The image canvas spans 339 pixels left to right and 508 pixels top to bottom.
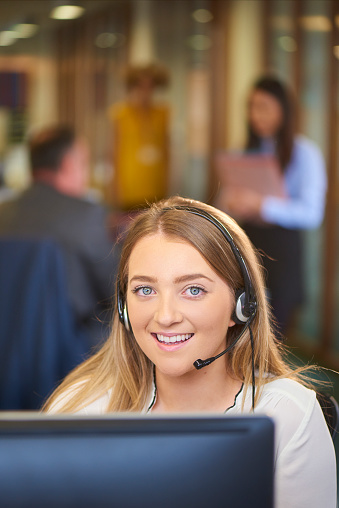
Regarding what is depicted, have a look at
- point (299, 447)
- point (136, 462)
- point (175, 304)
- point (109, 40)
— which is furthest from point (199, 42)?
point (136, 462)

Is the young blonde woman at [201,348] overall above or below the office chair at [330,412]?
above

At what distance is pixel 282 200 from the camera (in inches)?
123

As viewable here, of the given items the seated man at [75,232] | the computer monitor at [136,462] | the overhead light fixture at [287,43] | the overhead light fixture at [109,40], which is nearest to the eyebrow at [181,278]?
the computer monitor at [136,462]

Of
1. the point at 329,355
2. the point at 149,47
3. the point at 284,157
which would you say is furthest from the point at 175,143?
the point at 284,157

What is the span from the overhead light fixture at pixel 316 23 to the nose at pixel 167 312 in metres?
3.25

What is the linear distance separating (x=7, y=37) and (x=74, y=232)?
7414mm

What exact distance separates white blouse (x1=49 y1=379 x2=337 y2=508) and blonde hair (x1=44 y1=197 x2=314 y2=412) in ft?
0.13

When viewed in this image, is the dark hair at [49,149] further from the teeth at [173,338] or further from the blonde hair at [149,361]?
the teeth at [173,338]

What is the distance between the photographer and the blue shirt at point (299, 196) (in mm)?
3113

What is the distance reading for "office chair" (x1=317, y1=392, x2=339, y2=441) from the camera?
45.1 inches

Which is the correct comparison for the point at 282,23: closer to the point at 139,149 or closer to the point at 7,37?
the point at 139,149

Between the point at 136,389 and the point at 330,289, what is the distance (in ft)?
10.4

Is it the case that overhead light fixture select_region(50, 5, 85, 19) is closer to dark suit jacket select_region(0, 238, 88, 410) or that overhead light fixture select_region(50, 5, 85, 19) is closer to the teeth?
dark suit jacket select_region(0, 238, 88, 410)

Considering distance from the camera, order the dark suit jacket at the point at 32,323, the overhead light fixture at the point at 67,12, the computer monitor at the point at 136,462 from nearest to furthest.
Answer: the computer monitor at the point at 136,462 → the dark suit jacket at the point at 32,323 → the overhead light fixture at the point at 67,12
